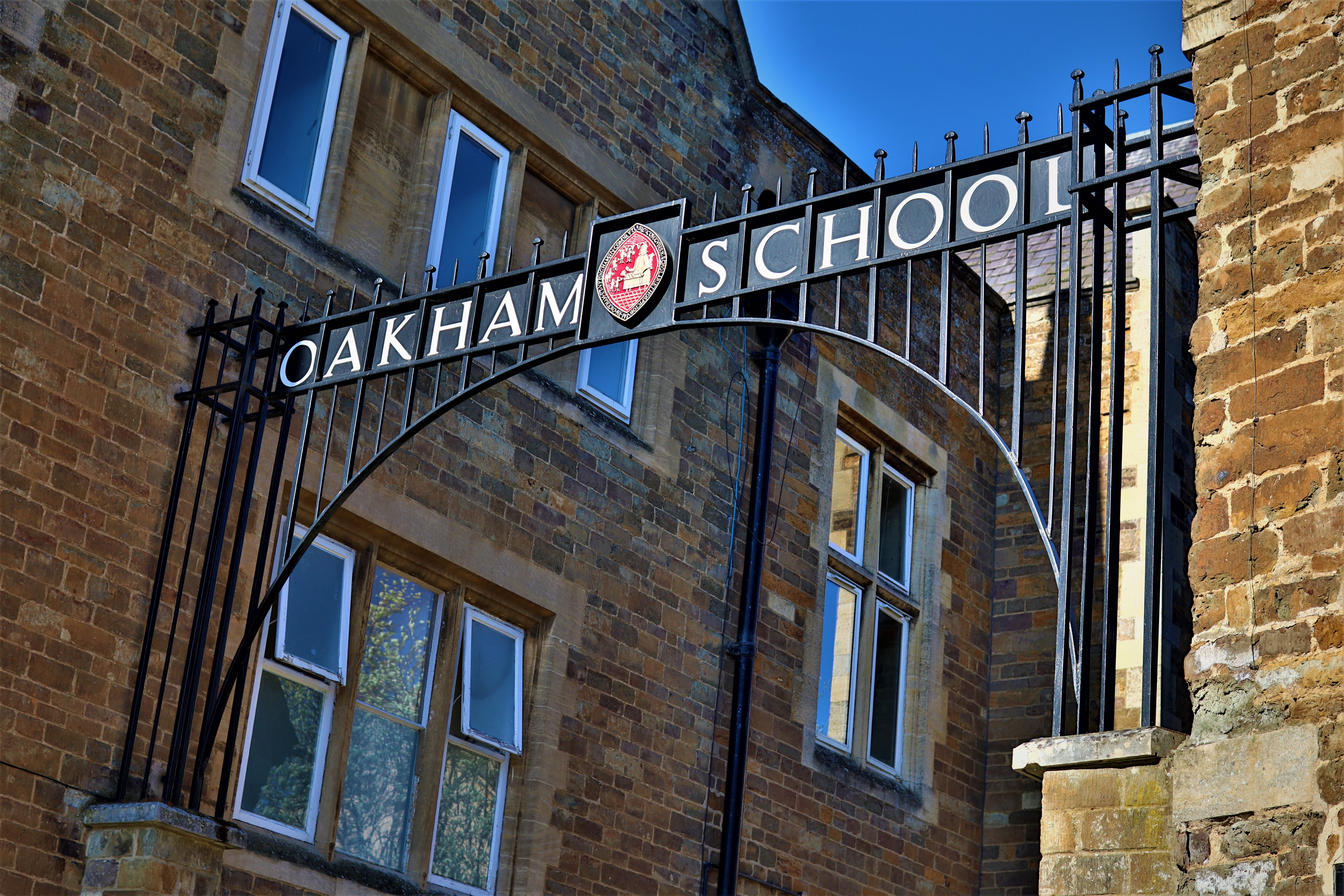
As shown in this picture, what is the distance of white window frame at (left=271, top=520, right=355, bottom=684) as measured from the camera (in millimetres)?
7598

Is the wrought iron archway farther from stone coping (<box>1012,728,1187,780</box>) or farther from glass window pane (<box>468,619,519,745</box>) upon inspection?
glass window pane (<box>468,619,519,745</box>)

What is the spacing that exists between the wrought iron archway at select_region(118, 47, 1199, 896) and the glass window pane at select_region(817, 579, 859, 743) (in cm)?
352

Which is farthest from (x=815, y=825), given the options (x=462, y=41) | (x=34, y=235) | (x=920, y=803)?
(x=34, y=235)

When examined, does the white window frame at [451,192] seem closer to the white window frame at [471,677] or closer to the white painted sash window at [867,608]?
the white window frame at [471,677]

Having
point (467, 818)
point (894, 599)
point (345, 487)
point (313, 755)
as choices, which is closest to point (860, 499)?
point (894, 599)

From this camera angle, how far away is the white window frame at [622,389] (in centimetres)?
962

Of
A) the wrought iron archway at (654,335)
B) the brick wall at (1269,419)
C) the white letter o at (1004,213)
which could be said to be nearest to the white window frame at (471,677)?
the wrought iron archway at (654,335)

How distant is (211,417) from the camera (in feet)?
23.4

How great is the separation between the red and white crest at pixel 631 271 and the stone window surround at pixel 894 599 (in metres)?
4.63

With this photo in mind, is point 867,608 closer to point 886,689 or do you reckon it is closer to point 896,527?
point 886,689

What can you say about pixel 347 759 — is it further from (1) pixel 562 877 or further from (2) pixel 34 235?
(2) pixel 34 235

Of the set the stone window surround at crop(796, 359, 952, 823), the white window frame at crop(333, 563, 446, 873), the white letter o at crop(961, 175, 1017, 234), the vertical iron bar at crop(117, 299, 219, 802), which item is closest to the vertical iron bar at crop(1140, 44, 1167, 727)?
the white letter o at crop(961, 175, 1017, 234)

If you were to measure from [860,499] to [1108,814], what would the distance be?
25.5ft

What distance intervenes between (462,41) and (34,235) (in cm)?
313
